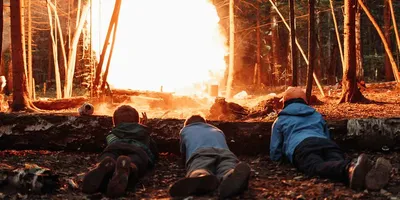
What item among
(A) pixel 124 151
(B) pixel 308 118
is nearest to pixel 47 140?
(A) pixel 124 151

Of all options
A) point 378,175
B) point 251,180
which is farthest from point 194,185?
point 378,175

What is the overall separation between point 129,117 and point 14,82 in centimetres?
644

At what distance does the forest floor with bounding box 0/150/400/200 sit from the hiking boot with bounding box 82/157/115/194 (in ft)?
0.27

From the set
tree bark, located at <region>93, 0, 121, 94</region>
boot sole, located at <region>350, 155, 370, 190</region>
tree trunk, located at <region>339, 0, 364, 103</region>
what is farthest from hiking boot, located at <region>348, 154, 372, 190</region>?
tree trunk, located at <region>339, 0, 364, 103</region>

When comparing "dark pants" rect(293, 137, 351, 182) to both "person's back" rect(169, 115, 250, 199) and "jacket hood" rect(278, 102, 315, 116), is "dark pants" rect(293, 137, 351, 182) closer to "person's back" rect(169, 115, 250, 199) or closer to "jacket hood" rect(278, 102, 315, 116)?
"jacket hood" rect(278, 102, 315, 116)

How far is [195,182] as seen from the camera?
13.4 ft

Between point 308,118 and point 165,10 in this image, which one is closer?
point 308,118

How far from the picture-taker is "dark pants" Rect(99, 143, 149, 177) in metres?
5.10

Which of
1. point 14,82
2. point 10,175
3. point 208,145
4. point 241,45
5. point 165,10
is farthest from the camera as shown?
point 241,45

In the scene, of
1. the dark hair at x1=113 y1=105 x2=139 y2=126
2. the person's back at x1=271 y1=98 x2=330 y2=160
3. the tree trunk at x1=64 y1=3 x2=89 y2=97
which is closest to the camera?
the person's back at x1=271 y1=98 x2=330 y2=160

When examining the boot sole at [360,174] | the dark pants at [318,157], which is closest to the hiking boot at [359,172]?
the boot sole at [360,174]

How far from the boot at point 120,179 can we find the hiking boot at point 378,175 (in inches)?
95.0

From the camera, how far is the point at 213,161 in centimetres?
468

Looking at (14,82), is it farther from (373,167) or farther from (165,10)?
(165,10)
